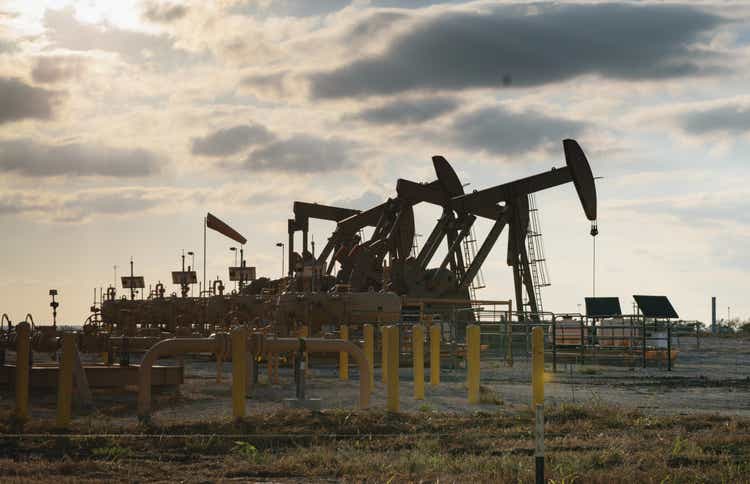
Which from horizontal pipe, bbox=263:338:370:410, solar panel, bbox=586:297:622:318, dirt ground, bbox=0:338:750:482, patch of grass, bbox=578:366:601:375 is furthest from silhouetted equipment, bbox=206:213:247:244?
horizontal pipe, bbox=263:338:370:410

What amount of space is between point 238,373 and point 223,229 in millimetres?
36991

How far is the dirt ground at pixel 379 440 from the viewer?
9227mm

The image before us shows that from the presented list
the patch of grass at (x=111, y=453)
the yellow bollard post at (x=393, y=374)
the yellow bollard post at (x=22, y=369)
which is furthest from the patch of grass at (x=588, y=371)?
the patch of grass at (x=111, y=453)

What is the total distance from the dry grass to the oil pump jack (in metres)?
26.9

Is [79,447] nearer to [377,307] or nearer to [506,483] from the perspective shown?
[506,483]

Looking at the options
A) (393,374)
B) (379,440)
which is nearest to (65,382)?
(379,440)

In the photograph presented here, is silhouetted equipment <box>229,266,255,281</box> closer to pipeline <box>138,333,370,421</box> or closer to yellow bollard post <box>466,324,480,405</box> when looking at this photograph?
yellow bollard post <box>466,324,480,405</box>

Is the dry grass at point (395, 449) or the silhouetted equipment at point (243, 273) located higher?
the silhouetted equipment at point (243, 273)

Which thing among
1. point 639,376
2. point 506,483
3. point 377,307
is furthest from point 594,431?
point 377,307

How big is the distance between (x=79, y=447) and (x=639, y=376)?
55.3 ft

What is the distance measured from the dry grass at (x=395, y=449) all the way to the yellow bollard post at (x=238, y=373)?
210mm

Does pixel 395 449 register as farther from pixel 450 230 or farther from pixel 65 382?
pixel 450 230

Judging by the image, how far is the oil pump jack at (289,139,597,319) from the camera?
40906 mm

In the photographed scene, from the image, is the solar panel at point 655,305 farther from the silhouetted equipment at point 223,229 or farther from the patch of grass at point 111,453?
the patch of grass at point 111,453
